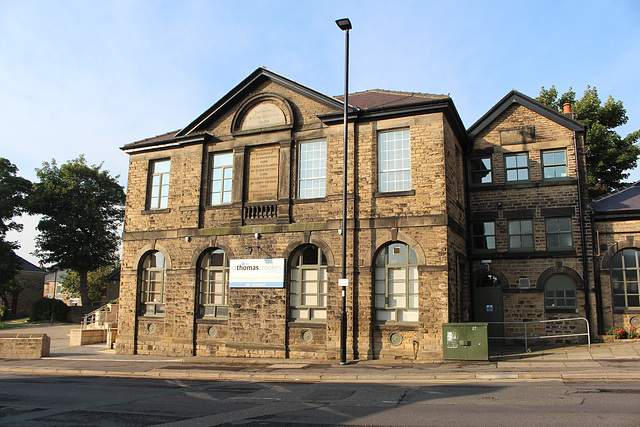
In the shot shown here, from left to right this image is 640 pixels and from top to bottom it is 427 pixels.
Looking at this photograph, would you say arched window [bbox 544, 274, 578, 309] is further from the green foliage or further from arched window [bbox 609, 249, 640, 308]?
the green foliage

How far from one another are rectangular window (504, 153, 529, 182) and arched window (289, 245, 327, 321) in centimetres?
870

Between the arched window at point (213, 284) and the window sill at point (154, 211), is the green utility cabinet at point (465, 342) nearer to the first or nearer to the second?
the arched window at point (213, 284)

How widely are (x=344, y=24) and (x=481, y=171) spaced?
8748mm

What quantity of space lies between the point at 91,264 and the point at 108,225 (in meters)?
4.19

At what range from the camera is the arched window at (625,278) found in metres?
17.3

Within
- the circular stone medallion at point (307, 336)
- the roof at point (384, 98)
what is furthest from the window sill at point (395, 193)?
the circular stone medallion at point (307, 336)

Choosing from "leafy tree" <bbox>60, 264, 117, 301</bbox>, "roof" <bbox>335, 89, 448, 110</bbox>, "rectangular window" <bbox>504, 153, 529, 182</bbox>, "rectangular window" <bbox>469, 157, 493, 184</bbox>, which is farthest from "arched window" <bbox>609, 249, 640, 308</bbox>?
"leafy tree" <bbox>60, 264, 117, 301</bbox>

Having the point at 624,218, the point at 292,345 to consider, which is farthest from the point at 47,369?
the point at 624,218

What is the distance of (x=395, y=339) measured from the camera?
47.6 feet

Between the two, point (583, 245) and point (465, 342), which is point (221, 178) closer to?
point (465, 342)

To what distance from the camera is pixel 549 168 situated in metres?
18.7

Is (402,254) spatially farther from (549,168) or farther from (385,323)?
(549,168)

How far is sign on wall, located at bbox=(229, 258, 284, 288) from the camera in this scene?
53.2 ft

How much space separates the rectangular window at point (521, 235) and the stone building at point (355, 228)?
43mm
